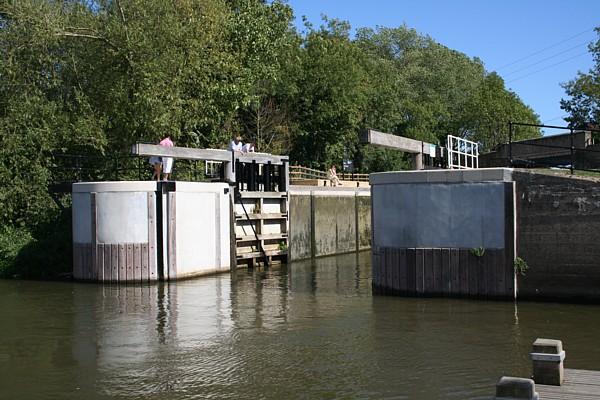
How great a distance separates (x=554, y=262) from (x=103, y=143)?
634 inches

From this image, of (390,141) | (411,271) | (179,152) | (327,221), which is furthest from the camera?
(327,221)

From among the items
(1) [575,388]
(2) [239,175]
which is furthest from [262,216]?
(1) [575,388]

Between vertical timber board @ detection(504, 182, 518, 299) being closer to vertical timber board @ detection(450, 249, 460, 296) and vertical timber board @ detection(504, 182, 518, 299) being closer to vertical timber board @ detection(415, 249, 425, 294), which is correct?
vertical timber board @ detection(450, 249, 460, 296)

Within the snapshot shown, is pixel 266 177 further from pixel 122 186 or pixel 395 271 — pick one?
pixel 395 271

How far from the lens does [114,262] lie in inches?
767

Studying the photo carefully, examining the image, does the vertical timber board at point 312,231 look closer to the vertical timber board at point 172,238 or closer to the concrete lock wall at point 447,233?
the vertical timber board at point 172,238

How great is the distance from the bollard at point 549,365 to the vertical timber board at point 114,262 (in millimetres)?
14016

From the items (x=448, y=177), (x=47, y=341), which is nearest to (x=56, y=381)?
(x=47, y=341)

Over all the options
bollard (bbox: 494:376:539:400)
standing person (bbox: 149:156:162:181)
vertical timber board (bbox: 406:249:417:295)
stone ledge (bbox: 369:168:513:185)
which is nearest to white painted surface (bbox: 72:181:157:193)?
standing person (bbox: 149:156:162:181)

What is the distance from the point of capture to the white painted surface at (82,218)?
19.8 metres

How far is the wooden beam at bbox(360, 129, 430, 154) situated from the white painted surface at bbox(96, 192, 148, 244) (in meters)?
6.72

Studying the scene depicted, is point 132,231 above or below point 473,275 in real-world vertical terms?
above

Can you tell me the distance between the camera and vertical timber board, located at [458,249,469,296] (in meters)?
14.8

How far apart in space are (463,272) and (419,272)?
3.02 feet
